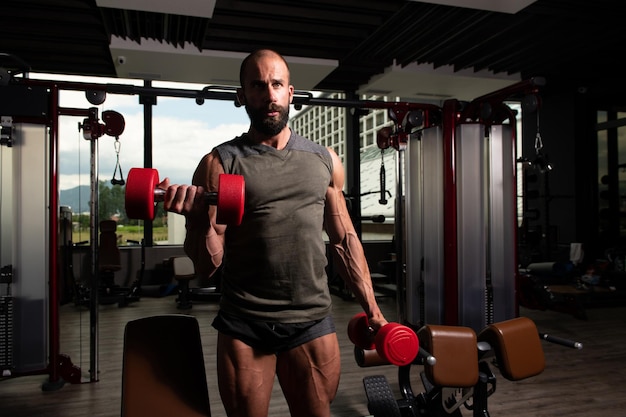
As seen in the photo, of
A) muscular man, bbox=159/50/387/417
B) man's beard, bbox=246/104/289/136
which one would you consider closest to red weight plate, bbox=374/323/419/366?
muscular man, bbox=159/50/387/417

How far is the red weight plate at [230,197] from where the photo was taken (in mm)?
1046

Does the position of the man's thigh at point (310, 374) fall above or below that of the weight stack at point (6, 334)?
above

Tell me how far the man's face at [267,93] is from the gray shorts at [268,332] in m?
0.53

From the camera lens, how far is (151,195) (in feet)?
3.45

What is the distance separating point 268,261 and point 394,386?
6.88ft

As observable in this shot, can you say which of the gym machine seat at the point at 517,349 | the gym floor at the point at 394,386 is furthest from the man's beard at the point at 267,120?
the gym floor at the point at 394,386

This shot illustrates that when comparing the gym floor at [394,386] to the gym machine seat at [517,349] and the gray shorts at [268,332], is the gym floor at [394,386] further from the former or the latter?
the gray shorts at [268,332]

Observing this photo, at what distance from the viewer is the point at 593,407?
2.67m

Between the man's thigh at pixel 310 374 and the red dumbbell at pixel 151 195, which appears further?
the man's thigh at pixel 310 374

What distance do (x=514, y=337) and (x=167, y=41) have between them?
433 centimetres

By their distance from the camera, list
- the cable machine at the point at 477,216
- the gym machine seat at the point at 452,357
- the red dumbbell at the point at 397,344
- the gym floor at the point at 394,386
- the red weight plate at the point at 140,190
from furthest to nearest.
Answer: the cable machine at the point at 477,216 < the gym floor at the point at 394,386 < the gym machine seat at the point at 452,357 < the red dumbbell at the point at 397,344 < the red weight plate at the point at 140,190

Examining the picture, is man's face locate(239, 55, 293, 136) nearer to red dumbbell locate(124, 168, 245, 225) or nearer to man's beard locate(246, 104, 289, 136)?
man's beard locate(246, 104, 289, 136)

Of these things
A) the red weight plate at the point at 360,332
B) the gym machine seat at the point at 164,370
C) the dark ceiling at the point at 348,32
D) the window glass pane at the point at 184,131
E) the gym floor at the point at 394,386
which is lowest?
the gym floor at the point at 394,386

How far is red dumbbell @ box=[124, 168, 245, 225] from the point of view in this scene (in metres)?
1.04
